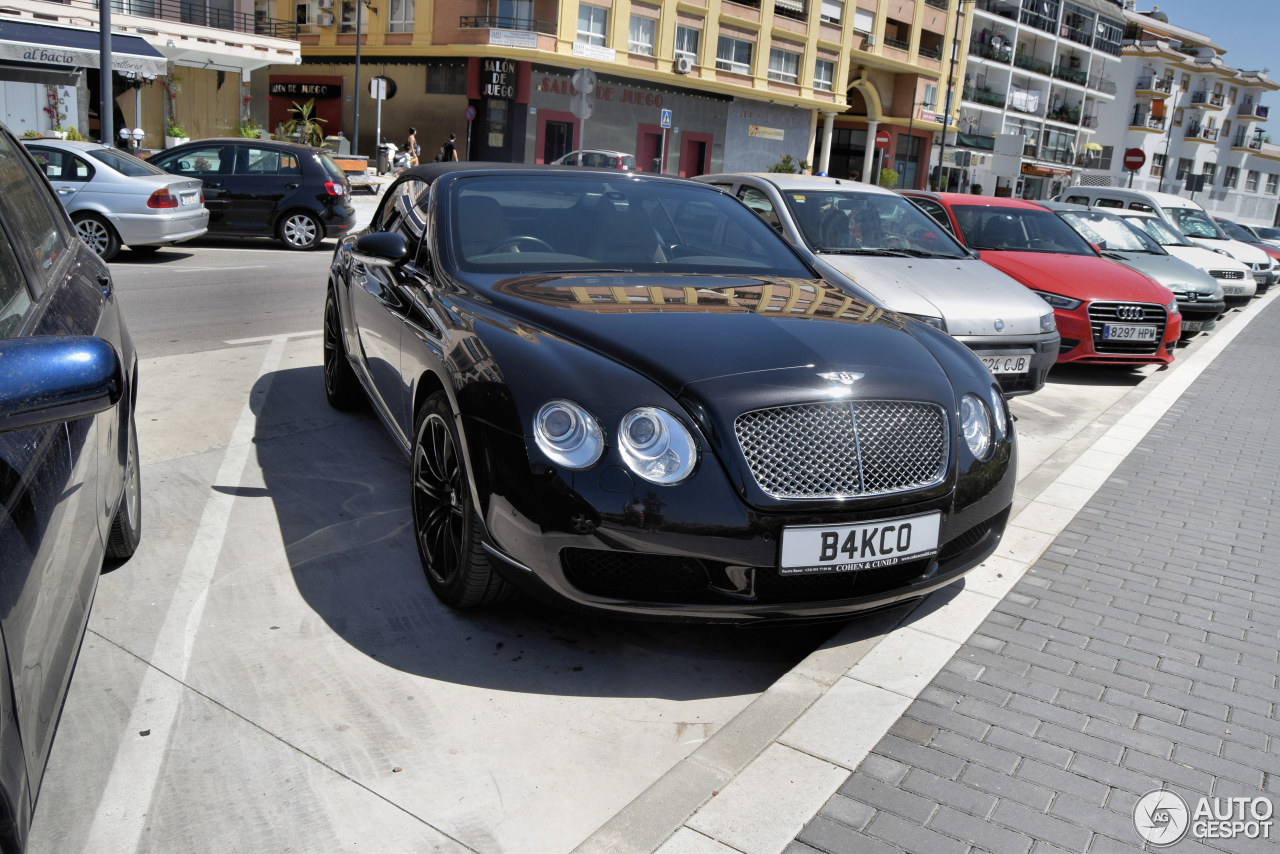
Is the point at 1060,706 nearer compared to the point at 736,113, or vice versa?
the point at 1060,706

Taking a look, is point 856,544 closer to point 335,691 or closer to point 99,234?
point 335,691

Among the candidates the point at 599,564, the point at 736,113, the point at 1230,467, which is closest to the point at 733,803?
the point at 599,564

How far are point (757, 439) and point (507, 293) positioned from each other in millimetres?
1184

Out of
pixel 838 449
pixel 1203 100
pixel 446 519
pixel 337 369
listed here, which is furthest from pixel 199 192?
pixel 1203 100

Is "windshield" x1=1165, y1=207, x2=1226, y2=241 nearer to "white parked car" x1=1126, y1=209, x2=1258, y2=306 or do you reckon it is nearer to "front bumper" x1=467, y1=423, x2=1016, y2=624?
"white parked car" x1=1126, y1=209, x2=1258, y2=306

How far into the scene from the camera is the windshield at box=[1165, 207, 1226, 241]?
722 inches

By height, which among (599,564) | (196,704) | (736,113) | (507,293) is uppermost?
(736,113)

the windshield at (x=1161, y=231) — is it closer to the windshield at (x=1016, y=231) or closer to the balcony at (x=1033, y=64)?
the windshield at (x=1016, y=231)

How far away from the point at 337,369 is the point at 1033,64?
7090cm

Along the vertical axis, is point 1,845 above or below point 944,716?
above

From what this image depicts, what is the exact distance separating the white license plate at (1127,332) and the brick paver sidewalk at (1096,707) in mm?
4017

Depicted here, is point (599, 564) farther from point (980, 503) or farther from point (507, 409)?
point (980, 503)

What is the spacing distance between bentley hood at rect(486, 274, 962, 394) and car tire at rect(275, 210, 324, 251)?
1232cm

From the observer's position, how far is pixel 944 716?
3.06 metres
